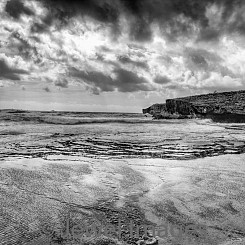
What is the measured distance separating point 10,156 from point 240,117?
1341 centimetres

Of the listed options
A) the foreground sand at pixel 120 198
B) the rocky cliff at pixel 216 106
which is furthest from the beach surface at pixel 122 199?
the rocky cliff at pixel 216 106

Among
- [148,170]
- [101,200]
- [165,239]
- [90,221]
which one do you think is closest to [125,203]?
[101,200]

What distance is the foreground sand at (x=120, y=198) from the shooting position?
1790mm

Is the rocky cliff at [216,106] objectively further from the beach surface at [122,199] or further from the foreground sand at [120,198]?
the foreground sand at [120,198]

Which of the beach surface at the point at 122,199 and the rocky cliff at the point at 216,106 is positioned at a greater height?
the rocky cliff at the point at 216,106

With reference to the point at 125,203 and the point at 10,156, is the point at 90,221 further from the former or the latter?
the point at 10,156

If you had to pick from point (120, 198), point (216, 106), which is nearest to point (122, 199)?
point (120, 198)

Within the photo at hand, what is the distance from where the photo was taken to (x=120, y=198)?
2.35 metres

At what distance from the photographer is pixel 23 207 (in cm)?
207

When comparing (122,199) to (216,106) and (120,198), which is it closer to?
(120,198)

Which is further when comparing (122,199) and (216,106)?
(216,106)

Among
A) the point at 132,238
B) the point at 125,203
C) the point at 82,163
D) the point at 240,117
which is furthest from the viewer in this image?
the point at 240,117

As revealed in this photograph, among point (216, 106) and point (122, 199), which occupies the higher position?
point (216, 106)

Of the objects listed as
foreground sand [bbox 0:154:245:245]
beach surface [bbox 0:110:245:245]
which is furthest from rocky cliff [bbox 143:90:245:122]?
foreground sand [bbox 0:154:245:245]
